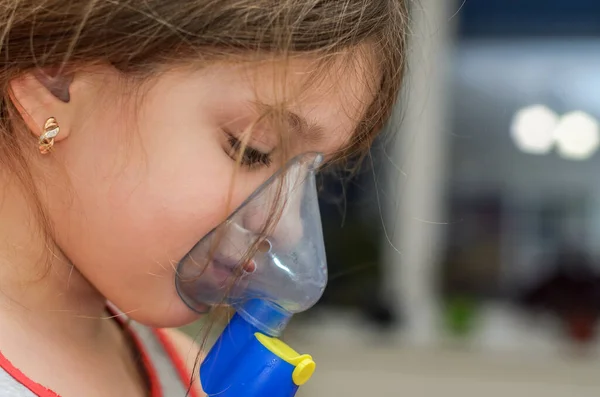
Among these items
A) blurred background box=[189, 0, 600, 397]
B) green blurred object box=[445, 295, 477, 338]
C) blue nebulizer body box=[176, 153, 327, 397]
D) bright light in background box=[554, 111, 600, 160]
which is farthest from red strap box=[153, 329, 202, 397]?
bright light in background box=[554, 111, 600, 160]

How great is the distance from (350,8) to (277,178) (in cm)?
13

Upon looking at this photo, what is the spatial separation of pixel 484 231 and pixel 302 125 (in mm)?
1441

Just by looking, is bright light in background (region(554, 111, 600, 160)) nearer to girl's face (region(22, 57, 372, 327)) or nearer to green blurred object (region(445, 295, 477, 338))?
green blurred object (region(445, 295, 477, 338))

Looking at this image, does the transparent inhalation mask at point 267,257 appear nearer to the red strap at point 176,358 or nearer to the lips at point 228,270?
the lips at point 228,270

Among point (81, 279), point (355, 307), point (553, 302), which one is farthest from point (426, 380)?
point (81, 279)

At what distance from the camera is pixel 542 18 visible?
1.82 meters

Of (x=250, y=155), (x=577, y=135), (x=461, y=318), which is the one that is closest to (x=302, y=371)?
(x=250, y=155)

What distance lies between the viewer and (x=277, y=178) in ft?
1.71

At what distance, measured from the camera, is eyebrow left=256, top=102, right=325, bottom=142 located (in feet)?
1.60

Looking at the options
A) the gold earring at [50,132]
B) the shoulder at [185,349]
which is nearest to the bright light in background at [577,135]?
the shoulder at [185,349]

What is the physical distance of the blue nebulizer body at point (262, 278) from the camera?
53cm

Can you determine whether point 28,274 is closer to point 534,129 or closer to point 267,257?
point 267,257

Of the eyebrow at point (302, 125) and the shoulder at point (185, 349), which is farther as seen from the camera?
the shoulder at point (185, 349)

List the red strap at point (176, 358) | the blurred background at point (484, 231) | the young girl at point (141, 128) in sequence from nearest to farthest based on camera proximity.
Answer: the young girl at point (141, 128), the red strap at point (176, 358), the blurred background at point (484, 231)
